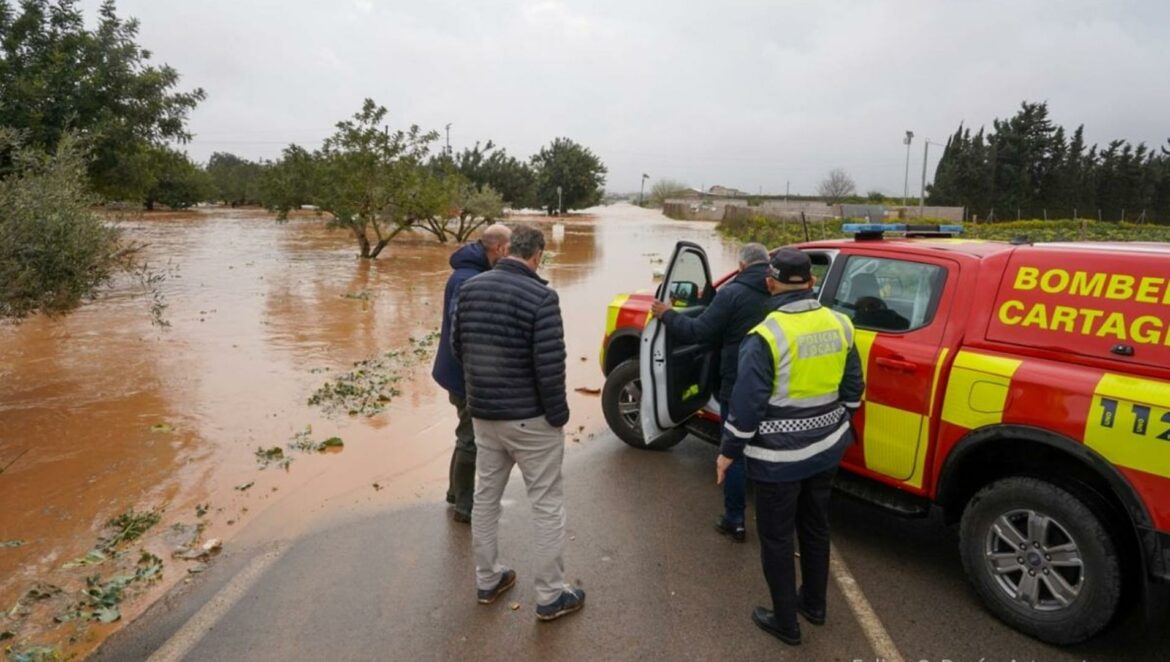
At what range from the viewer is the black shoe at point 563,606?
3320mm

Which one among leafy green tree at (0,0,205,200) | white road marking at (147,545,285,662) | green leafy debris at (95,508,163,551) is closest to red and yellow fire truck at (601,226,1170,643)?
white road marking at (147,545,285,662)

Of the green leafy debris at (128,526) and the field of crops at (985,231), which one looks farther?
the field of crops at (985,231)

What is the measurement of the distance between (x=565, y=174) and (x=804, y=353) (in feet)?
201

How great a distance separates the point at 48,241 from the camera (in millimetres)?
6219

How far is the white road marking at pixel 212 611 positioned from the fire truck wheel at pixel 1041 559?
380cm

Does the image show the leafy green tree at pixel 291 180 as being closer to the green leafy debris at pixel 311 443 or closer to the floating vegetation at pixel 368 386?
the floating vegetation at pixel 368 386

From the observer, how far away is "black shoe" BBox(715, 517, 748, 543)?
164 inches

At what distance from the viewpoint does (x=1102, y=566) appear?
289cm

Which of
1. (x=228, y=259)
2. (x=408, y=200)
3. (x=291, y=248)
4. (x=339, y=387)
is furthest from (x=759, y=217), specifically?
(x=339, y=387)

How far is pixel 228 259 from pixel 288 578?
21695 mm

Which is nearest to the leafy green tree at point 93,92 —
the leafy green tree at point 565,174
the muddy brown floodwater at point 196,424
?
the muddy brown floodwater at point 196,424

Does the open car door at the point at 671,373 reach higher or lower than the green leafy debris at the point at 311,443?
higher

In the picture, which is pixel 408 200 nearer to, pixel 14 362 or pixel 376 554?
pixel 14 362

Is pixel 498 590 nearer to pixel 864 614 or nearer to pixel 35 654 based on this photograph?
pixel 864 614
